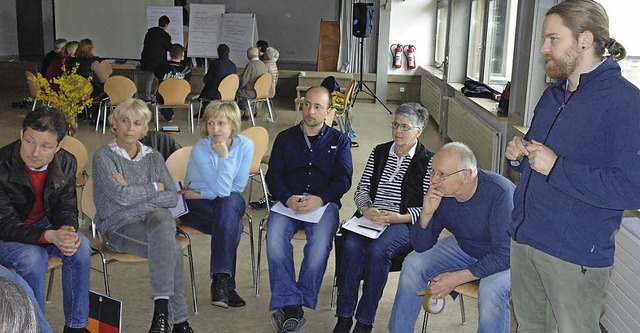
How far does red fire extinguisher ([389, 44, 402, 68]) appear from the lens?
44.5 ft

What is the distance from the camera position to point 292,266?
12.1 ft

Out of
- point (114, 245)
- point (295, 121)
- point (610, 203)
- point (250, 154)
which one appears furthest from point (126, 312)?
point (295, 121)

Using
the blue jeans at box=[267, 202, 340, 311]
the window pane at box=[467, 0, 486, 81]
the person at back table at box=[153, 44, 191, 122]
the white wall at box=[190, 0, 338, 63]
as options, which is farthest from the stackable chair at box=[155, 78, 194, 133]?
the white wall at box=[190, 0, 338, 63]

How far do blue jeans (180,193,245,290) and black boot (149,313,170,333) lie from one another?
525mm

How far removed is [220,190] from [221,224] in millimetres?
214

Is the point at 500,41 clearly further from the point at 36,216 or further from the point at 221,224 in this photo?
the point at 36,216

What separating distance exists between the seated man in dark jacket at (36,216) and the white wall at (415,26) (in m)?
10.7

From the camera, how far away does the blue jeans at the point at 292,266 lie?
3635mm

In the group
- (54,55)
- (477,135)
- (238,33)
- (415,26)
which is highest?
(415,26)

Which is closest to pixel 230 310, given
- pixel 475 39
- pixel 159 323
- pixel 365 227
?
pixel 159 323

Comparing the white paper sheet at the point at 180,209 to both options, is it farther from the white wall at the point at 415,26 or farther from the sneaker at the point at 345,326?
the white wall at the point at 415,26

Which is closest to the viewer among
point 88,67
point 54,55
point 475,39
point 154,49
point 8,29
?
point 475,39

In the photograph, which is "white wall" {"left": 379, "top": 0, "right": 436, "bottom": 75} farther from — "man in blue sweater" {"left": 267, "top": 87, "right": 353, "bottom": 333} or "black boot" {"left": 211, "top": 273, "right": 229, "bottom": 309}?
"black boot" {"left": 211, "top": 273, "right": 229, "bottom": 309}

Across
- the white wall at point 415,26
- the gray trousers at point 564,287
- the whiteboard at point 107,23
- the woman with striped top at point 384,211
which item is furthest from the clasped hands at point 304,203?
the whiteboard at point 107,23
